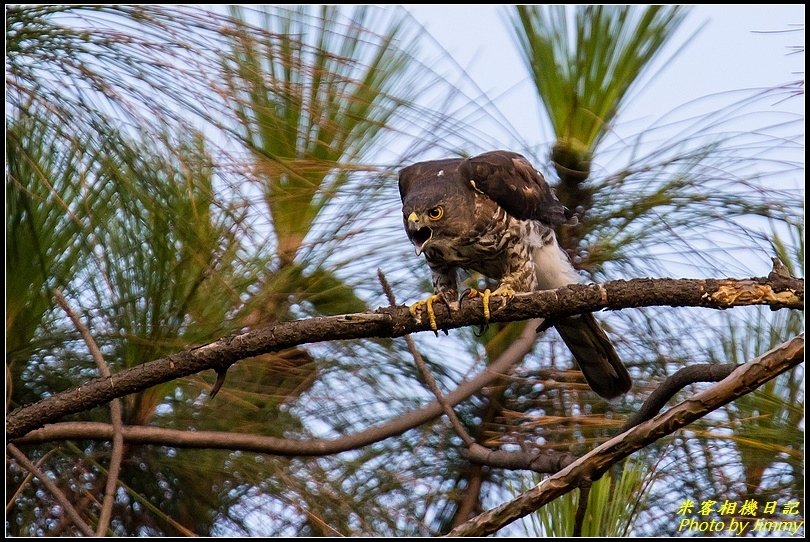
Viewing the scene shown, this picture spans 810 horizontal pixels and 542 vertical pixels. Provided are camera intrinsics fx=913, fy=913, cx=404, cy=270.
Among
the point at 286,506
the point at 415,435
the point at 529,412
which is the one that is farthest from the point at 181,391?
the point at 529,412

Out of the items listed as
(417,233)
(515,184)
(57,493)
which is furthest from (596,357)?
(57,493)

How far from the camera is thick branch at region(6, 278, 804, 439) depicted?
2365mm

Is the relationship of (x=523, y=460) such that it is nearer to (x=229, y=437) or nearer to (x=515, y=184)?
(x=229, y=437)

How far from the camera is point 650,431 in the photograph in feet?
7.16

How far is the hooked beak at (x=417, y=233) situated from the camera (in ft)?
10.5

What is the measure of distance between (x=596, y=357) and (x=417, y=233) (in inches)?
33.3

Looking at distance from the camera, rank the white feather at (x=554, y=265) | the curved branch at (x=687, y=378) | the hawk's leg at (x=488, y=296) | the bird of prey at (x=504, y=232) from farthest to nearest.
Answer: the white feather at (x=554, y=265)
the bird of prey at (x=504, y=232)
the hawk's leg at (x=488, y=296)
the curved branch at (x=687, y=378)

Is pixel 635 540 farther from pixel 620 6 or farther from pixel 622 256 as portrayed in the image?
pixel 620 6

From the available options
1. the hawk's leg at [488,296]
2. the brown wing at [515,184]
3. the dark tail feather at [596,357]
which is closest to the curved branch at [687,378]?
the hawk's leg at [488,296]

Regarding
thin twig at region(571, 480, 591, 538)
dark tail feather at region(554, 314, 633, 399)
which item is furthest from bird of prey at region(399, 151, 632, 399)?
thin twig at region(571, 480, 591, 538)

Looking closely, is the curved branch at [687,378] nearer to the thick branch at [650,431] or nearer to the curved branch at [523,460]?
the thick branch at [650,431]

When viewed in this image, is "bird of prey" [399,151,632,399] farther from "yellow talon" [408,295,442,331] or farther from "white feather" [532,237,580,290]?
"yellow talon" [408,295,442,331]

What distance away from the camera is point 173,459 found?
3.46m

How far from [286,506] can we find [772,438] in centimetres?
187
